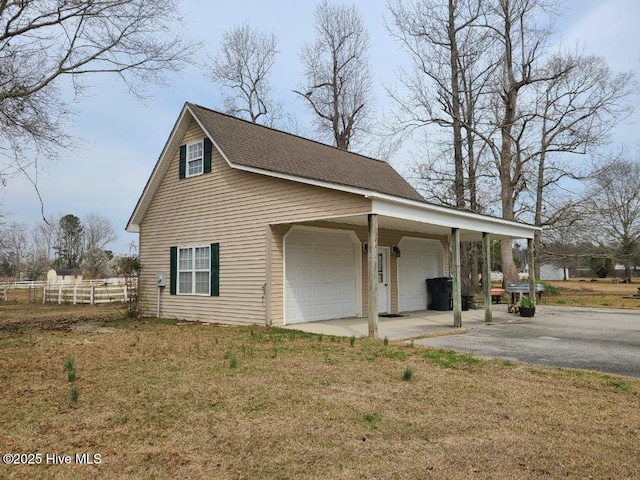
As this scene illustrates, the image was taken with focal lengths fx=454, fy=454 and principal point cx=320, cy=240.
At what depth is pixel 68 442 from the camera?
3.84 meters

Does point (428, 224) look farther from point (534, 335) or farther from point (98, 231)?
point (98, 231)

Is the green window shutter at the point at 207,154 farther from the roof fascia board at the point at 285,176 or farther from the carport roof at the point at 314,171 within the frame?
the carport roof at the point at 314,171

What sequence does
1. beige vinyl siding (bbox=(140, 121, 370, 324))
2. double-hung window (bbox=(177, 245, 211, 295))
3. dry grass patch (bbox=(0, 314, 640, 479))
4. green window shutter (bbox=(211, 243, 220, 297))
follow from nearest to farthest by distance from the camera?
dry grass patch (bbox=(0, 314, 640, 479)) < beige vinyl siding (bbox=(140, 121, 370, 324)) < green window shutter (bbox=(211, 243, 220, 297)) < double-hung window (bbox=(177, 245, 211, 295))

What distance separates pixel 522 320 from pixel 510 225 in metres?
2.73

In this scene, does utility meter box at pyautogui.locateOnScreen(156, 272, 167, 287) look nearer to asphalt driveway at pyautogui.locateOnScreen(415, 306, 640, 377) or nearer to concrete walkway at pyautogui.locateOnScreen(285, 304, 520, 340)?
concrete walkway at pyautogui.locateOnScreen(285, 304, 520, 340)

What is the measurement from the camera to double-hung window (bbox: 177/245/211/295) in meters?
13.0

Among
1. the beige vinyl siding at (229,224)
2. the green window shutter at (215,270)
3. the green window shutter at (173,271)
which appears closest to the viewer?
the beige vinyl siding at (229,224)

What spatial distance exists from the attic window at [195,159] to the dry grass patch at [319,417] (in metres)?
7.24

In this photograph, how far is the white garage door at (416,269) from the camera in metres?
15.0

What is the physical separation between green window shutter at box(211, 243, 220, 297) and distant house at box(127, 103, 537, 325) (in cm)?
3

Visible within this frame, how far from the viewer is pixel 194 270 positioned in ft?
43.7

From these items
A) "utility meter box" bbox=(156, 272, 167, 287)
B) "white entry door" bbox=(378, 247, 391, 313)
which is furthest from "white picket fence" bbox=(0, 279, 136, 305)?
"white entry door" bbox=(378, 247, 391, 313)

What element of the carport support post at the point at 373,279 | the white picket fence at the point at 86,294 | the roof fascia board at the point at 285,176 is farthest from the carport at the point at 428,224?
the white picket fence at the point at 86,294

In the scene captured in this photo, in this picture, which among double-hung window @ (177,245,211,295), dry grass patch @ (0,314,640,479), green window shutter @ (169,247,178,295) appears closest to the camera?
dry grass patch @ (0,314,640,479)
